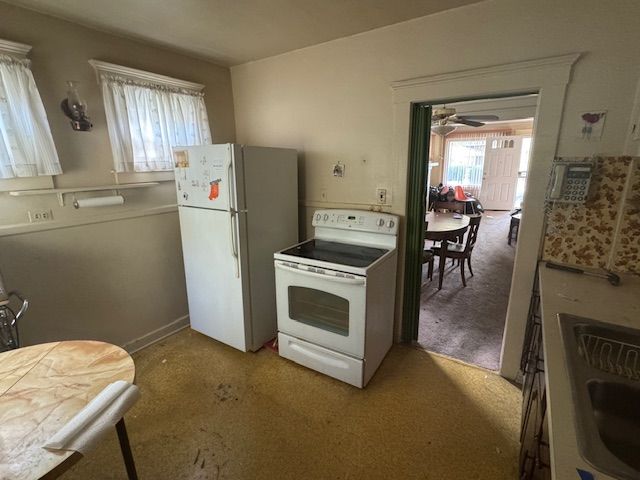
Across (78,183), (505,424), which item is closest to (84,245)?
(78,183)

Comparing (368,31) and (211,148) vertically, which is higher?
(368,31)

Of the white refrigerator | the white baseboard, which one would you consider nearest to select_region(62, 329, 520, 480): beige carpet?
the white baseboard

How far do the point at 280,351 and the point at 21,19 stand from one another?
2646 mm

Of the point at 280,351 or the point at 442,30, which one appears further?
the point at 280,351

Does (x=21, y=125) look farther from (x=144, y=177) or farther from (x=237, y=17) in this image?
(x=237, y=17)

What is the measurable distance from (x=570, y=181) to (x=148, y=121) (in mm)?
2862

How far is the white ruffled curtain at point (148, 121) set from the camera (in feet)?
7.29

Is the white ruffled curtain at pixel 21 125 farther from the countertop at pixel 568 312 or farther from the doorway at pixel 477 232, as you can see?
the countertop at pixel 568 312

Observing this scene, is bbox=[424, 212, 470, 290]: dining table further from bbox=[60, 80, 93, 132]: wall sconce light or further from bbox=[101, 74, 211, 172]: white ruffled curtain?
bbox=[60, 80, 93, 132]: wall sconce light

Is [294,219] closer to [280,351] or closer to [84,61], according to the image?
[280,351]

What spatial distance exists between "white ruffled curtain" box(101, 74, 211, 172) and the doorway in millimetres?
2005

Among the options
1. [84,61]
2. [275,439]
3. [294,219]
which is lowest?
[275,439]

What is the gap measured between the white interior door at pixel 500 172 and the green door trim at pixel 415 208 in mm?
7633

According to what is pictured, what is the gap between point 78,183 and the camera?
212cm
